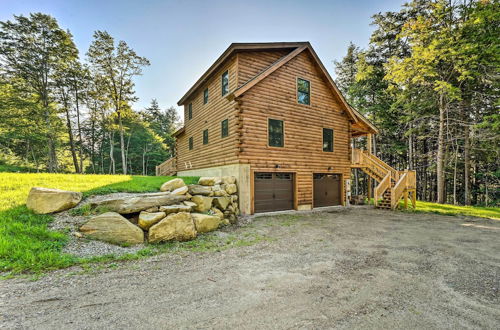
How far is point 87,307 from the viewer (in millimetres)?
2871

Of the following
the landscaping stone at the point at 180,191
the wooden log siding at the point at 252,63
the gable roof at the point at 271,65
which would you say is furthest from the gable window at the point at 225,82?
the landscaping stone at the point at 180,191

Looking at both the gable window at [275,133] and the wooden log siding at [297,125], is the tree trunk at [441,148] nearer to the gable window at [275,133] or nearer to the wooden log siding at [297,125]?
the wooden log siding at [297,125]

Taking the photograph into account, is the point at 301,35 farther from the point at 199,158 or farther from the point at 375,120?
the point at 375,120

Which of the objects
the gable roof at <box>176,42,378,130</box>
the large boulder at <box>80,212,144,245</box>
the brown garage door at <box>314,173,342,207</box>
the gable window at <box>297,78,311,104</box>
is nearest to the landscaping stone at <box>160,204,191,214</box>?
the large boulder at <box>80,212,144,245</box>

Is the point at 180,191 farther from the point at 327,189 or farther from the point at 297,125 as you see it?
the point at 327,189

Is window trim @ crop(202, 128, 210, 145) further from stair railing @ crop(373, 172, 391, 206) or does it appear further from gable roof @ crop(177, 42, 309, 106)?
stair railing @ crop(373, 172, 391, 206)

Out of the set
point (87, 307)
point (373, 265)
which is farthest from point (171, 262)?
point (373, 265)

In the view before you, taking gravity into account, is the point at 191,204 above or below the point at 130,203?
below

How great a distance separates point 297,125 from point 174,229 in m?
8.60

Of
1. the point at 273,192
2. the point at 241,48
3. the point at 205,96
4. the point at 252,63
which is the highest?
the point at 241,48

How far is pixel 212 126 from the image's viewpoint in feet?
41.3

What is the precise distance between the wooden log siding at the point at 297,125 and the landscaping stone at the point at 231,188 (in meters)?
1.25

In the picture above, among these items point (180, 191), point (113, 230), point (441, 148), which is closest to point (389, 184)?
point (441, 148)

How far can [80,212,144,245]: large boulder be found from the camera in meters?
5.31
